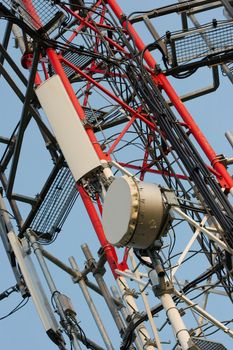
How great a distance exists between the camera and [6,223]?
17859 mm

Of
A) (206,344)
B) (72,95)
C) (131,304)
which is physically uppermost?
(72,95)

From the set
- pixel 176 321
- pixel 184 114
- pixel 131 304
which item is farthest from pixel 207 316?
pixel 184 114

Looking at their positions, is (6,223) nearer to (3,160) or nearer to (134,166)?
(3,160)

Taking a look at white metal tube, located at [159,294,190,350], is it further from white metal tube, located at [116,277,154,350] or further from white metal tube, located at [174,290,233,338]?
white metal tube, located at [116,277,154,350]

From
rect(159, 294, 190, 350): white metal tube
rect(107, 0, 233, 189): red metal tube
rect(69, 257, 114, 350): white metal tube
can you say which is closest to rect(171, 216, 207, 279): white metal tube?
rect(159, 294, 190, 350): white metal tube

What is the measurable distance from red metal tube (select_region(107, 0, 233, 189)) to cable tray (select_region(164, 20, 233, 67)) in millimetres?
385

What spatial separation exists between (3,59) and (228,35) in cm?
421

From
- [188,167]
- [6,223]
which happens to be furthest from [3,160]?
[188,167]

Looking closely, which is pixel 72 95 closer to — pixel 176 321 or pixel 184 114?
pixel 184 114

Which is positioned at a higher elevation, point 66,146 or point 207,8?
point 207,8

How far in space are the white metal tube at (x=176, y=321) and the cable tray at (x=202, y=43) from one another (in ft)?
18.2

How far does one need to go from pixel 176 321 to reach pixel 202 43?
6135 mm

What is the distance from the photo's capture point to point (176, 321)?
1171cm

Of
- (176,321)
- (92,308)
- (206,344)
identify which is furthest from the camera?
(92,308)
